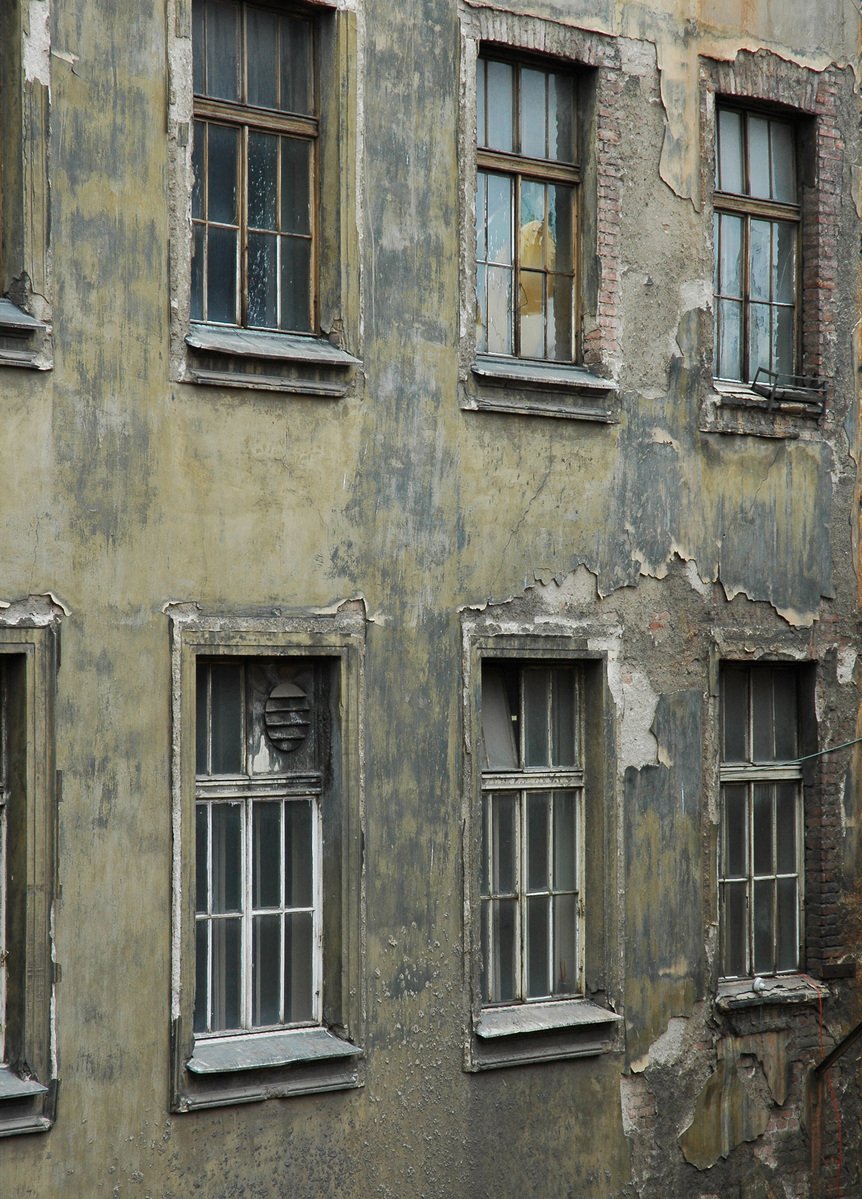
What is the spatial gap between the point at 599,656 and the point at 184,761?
8.52 feet

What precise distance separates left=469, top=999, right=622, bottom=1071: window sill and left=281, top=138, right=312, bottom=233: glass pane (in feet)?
14.1

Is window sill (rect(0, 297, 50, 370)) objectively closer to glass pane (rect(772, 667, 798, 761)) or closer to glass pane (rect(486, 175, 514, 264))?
glass pane (rect(486, 175, 514, 264))

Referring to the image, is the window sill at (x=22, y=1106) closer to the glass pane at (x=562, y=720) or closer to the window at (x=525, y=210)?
the glass pane at (x=562, y=720)

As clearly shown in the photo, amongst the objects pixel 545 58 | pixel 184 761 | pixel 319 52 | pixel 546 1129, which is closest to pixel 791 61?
pixel 545 58

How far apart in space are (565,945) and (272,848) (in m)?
1.96

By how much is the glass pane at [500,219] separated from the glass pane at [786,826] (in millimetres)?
3649

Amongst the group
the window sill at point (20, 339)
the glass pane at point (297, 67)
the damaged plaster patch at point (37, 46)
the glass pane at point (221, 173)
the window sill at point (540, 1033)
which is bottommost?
the window sill at point (540, 1033)

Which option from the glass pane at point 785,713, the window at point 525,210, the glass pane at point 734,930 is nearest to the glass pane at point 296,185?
the window at point 525,210

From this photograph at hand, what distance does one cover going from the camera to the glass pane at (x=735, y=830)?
1038 cm

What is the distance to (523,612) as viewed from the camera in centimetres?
945

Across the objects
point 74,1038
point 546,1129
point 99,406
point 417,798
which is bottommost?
point 546,1129

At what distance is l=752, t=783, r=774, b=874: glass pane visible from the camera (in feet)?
34.6

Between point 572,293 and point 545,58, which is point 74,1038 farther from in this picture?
point 545,58

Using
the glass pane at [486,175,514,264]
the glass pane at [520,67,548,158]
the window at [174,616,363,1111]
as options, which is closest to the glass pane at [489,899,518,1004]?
the window at [174,616,363,1111]
